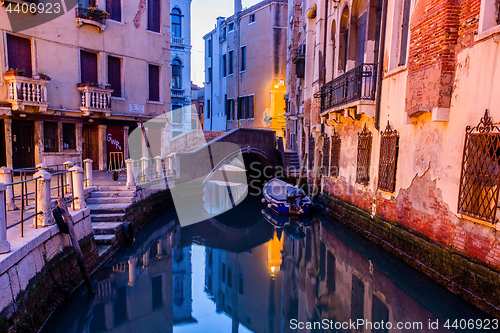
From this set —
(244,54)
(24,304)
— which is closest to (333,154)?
(24,304)

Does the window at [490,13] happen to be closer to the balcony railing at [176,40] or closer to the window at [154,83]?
the window at [154,83]

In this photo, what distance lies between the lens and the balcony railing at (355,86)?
778 centimetres

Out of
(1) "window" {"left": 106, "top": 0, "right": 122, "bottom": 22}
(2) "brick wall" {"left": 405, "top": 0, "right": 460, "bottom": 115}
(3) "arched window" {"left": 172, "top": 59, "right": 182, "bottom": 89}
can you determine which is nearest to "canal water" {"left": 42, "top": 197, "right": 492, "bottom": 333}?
(2) "brick wall" {"left": 405, "top": 0, "right": 460, "bottom": 115}

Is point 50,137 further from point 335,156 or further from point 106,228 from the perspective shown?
point 335,156

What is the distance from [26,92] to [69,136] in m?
2.07

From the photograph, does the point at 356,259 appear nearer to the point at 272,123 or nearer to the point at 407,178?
the point at 407,178

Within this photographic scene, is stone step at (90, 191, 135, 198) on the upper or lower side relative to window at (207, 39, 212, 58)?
lower

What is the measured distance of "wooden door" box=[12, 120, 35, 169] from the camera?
34.1 ft

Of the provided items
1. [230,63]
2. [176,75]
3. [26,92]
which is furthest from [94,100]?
[230,63]

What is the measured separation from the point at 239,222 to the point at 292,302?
19.2ft

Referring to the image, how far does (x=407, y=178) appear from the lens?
6.39 m

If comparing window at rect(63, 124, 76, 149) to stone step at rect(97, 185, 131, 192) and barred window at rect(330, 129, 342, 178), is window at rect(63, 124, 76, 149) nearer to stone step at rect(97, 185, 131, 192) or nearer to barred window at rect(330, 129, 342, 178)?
stone step at rect(97, 185, 131, 192)

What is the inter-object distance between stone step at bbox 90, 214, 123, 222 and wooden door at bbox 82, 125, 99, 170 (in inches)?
212

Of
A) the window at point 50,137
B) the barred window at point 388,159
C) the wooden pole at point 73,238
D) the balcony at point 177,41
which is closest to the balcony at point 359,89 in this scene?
the barred window at point 388,159
